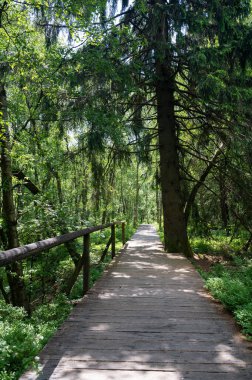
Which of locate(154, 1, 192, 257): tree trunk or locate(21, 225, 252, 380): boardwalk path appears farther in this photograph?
locate(154, 1, 192, 257): tree trunk

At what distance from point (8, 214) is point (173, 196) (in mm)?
5451

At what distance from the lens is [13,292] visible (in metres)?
7.09

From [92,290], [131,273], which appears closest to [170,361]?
[92,290]

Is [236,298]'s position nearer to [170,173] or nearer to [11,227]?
[11,227]

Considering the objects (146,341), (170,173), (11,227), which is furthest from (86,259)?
(170,173)

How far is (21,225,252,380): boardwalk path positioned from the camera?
267 centimetres

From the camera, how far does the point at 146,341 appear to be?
329cm

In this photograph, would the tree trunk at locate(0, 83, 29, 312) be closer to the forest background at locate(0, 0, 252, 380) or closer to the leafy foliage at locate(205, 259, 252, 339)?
the forest background at locate(0, 0, 252, 380)

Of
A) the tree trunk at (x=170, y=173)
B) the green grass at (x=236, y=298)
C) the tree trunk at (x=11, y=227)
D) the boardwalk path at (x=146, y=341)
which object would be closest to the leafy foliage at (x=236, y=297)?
the green grass at (x=236, y=298)

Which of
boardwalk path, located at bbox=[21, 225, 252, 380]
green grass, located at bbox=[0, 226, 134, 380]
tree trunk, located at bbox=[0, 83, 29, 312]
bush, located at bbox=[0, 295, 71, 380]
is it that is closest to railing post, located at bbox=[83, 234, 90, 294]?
boardwalk path, located at bbox=[21, 225, 252, 380]

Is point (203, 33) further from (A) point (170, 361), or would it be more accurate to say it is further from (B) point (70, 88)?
(A) point (170, 361)

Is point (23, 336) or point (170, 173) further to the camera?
point (170, 173)

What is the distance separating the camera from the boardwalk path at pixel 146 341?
267 centimetres

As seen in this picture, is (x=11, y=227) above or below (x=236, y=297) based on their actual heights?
above
